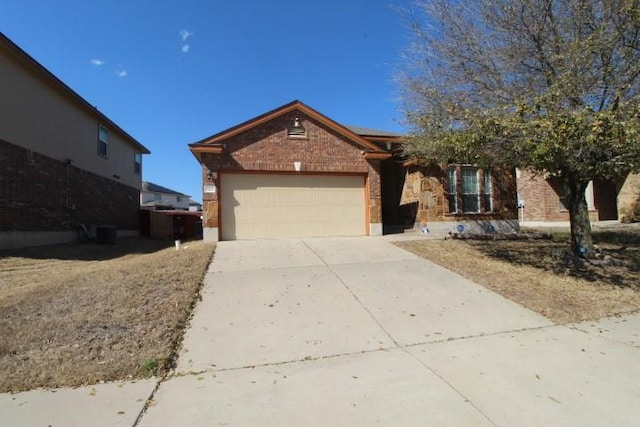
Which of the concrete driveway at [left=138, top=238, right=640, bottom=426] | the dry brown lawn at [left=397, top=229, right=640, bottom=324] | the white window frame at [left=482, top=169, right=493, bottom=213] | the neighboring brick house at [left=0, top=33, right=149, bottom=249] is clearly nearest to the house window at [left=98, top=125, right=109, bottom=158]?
the neighboring brick house at [left=0, top=33, right=149, bottom=249]

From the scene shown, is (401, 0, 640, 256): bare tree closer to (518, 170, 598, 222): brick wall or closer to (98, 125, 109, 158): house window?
(518, 170, 598, 222): brick wall

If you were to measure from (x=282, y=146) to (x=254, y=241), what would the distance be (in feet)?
10.8

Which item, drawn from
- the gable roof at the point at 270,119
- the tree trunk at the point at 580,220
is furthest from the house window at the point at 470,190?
the tree trunk at the point at 580,220

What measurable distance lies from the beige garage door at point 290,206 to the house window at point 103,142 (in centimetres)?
955

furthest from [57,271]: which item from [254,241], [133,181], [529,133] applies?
[133,181]

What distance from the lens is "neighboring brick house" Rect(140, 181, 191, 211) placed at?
48906 mm

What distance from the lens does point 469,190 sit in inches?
580

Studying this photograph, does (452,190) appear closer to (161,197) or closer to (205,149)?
(205,149)

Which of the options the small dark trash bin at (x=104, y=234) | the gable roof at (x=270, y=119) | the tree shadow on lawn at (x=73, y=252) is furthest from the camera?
the small dark trash bin at (x=104, y=234)

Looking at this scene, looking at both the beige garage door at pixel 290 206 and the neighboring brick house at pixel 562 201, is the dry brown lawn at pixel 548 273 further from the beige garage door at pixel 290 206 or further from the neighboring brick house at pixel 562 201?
the neighboring brick house at pixel 562 201

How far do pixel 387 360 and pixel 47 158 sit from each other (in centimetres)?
1464

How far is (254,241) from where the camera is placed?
12.5 metres

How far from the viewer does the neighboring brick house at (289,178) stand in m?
12.8

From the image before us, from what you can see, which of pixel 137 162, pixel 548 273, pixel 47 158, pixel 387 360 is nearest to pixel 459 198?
pixel 548 273
